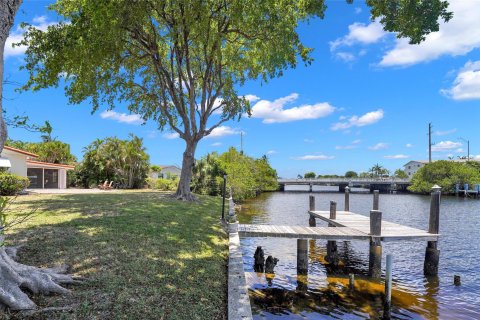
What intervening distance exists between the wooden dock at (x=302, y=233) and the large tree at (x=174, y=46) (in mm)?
7319

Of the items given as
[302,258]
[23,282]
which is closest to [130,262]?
[23,282]

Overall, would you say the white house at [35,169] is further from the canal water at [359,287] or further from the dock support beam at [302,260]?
the dock support beam at [302,260]

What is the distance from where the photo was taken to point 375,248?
11562mm

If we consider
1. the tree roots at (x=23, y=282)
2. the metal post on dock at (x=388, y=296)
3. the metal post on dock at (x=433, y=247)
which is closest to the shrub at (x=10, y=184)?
the tree roots at (x=23, y=282)

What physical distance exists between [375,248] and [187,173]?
1210cm

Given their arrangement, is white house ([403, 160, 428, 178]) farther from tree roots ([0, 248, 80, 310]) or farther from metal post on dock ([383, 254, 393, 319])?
tree roots ([0, 248, 80, 310])

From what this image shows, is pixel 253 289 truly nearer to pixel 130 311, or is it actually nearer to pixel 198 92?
pixel 130 311

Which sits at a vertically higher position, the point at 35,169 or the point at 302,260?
the point at 35,169

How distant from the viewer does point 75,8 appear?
16969 millimetres

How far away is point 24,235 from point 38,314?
452cm

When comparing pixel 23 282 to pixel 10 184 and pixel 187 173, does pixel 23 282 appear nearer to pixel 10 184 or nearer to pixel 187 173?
pixel 187 173

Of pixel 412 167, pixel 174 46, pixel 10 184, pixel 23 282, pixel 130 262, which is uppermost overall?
pixel 174 46

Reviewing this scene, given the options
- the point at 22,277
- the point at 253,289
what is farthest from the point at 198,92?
the point at 22,277

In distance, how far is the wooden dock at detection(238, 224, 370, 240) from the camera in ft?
38.7
